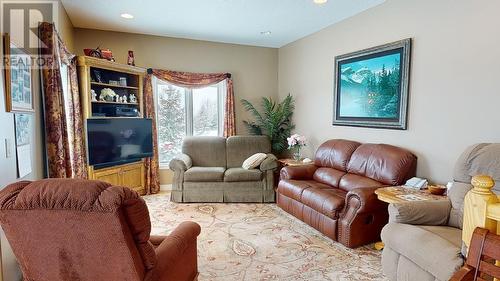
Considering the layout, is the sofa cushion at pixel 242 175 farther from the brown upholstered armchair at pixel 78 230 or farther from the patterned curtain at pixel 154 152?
the brown upholstered armchair at pixel 78 230

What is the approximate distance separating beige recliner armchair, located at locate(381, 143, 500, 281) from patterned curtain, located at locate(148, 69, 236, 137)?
11.8 ft

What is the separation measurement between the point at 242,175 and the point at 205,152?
35.6 inches

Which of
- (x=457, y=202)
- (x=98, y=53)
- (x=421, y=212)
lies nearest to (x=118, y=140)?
(x=98, y=53)

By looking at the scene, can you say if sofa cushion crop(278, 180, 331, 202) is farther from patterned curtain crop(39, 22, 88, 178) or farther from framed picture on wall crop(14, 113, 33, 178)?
framed picture on wall crop(14, 113, 33, 178)

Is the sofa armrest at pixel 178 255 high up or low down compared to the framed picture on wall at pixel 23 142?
down

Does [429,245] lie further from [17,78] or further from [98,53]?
[98,53]

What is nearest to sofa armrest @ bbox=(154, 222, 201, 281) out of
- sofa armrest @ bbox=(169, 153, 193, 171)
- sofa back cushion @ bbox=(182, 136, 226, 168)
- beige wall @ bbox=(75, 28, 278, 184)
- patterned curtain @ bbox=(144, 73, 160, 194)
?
sofa armrest @ bbox=(169, 153, 193, 171)

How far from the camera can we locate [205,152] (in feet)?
16.3

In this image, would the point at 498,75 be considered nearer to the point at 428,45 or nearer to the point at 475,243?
the point at 428,45

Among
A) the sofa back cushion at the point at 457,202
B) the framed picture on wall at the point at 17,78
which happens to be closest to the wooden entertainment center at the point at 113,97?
the framed picture on wall at the point at 17,78

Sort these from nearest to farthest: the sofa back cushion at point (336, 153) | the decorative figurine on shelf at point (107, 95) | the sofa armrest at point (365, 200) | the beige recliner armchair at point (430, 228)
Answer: the beige recliner armchair at point (430, 228) → the sofa armrest at point (365, 200) → the sofa back cushion at point (336, 153) → the decorative figurine on shelf at point (107, 95)

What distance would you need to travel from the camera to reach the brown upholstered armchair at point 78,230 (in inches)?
49.4

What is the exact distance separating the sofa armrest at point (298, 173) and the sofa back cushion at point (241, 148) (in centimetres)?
103

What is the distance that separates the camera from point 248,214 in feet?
13.0
